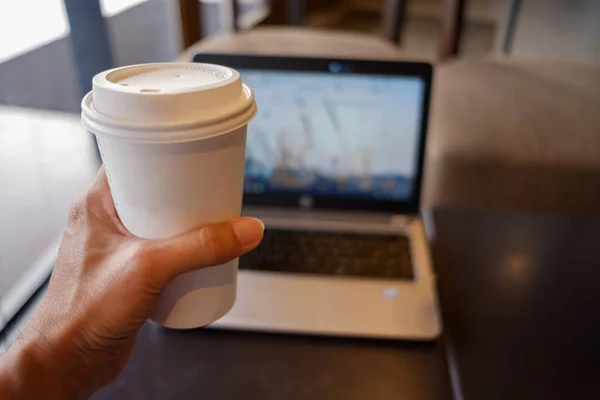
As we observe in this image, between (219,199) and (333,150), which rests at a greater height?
(219,199)

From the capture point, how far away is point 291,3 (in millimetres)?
3482

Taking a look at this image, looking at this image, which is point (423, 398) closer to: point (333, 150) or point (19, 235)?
point (333, 150)

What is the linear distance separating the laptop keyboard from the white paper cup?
1.04 ft

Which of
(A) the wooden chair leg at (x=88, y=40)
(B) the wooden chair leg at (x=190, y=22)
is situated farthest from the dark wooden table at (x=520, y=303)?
(B) the wooden chair leg at (x=190, y=22)

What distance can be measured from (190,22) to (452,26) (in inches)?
40.6

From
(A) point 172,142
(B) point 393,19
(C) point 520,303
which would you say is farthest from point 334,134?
(B) point 393,19

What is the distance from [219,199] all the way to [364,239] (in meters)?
0.44

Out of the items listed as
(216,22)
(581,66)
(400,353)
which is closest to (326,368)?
(400,353)

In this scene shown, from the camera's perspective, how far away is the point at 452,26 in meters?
1.96

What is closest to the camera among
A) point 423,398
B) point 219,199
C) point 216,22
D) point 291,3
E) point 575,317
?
point 219,199

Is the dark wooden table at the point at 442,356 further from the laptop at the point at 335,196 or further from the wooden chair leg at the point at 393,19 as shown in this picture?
the wooden chair leg at the point at 393,19

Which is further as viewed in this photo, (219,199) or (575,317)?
(575,317)

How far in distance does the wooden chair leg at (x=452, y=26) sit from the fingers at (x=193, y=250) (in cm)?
183

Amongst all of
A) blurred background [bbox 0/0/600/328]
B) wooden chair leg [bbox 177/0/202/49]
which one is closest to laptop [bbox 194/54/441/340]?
blurred background [bbox 0/0/600/328]
